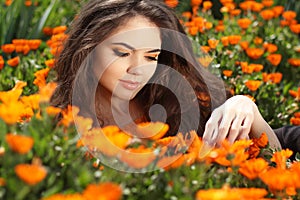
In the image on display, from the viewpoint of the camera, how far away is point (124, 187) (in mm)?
1374

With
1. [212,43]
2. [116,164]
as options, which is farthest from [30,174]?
[212,43]

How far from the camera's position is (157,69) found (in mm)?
2637

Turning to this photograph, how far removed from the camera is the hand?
2.02 m

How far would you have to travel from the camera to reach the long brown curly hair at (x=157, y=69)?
97.3 inches

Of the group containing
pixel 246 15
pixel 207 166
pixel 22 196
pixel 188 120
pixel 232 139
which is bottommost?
pixel 246 15

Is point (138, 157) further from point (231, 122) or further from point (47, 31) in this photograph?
point (47, 31)

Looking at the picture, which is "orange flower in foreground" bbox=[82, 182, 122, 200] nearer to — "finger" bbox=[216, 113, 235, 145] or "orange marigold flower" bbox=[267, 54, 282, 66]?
"finger" bbox=[216, 113, 235, 145]

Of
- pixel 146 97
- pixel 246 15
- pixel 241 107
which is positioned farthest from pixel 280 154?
pixel 246 15

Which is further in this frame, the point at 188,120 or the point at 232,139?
the point at 188,120

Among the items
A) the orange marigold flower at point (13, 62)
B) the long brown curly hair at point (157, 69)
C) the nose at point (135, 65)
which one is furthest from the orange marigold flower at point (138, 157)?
the orange marigold flower at point (13, 62)

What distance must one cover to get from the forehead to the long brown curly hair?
3 centimetres

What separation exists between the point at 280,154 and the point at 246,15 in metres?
2.84

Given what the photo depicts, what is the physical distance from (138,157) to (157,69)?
1221 mm

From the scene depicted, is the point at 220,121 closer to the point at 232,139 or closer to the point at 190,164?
the point at 232,139
